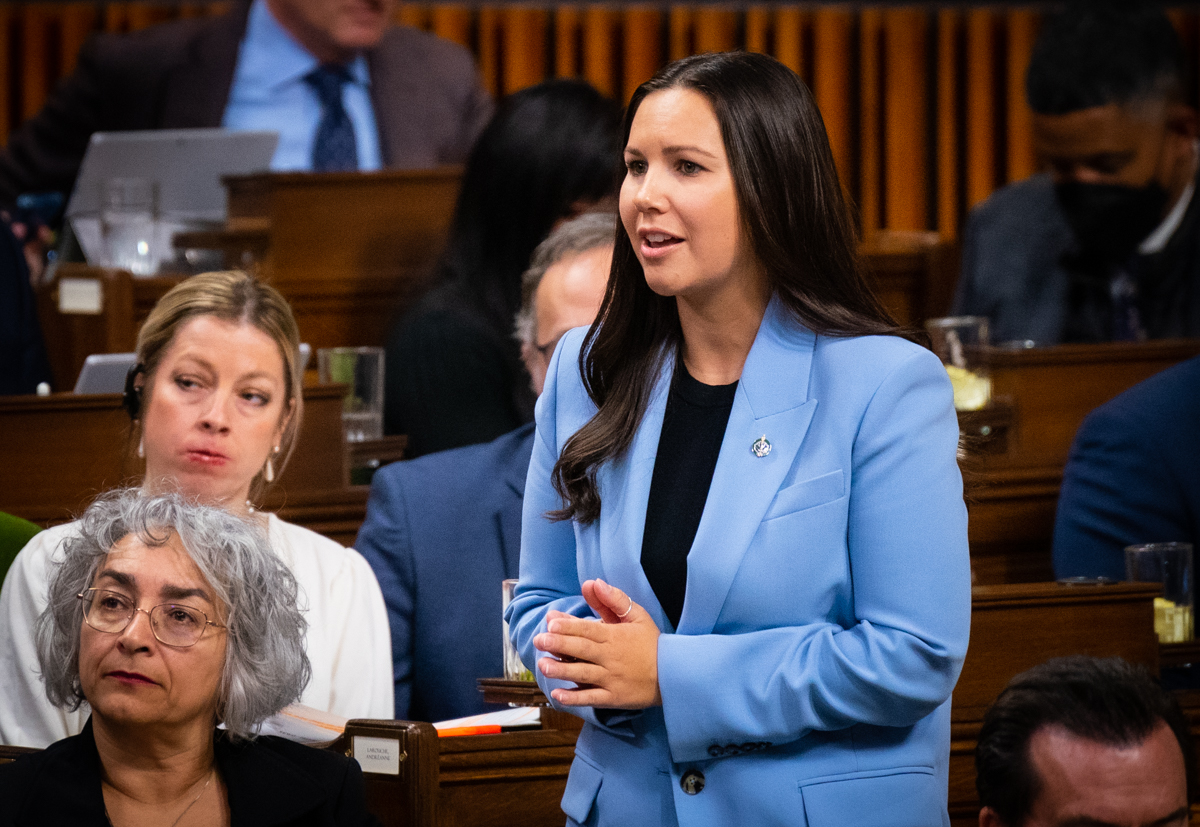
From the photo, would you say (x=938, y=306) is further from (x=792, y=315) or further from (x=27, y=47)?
(x=27, y=47)

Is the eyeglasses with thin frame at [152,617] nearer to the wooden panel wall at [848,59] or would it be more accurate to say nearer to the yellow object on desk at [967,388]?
the yellow object on desk at [967,388]

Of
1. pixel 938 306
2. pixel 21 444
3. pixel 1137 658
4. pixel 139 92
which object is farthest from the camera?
pixel 139 92

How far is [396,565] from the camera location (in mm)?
2373

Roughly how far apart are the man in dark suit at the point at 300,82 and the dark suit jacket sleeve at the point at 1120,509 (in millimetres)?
2294

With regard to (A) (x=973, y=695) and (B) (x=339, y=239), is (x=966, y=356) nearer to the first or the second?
(A) (x=973, y=695)

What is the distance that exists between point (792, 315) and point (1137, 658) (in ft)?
3.54

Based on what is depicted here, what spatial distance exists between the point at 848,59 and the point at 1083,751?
6009 mm

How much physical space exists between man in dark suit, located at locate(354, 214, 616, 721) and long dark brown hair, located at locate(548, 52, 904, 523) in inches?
31.6

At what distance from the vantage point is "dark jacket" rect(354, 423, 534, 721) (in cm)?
231

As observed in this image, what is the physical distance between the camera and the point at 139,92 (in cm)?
453

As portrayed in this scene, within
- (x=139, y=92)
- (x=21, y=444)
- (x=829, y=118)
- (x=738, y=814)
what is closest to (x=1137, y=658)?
(x=738, y=814)

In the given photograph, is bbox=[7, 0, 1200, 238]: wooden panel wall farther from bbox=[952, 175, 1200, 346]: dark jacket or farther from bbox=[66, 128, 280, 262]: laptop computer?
bbox=[66, 128, 280, 262]: laptop computer

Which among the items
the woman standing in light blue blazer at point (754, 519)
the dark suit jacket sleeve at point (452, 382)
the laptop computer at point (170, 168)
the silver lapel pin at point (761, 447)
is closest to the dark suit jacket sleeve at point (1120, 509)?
the dark suit jacket sleeve at point (452, 382)

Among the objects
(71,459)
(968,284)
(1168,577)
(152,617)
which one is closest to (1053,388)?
(968,284)
